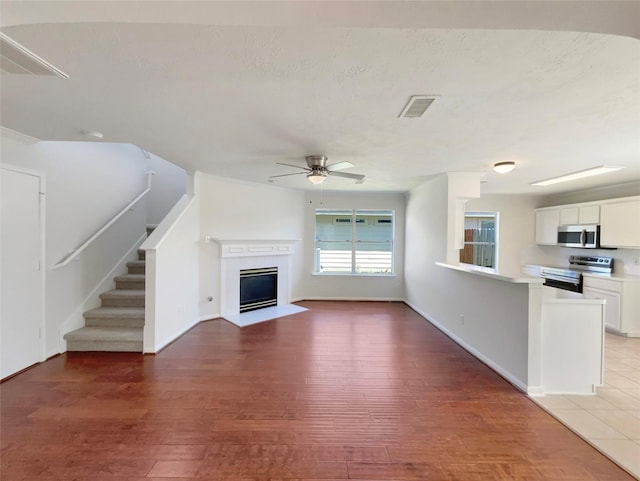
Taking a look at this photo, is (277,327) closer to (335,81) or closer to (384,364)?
(384,364)

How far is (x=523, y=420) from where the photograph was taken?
225cm

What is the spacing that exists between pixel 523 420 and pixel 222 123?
3556 millimetres

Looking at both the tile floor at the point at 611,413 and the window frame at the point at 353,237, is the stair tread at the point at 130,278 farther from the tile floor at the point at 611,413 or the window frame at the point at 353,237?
the tile floor at the point at 611,413

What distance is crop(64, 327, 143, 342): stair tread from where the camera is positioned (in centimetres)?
346

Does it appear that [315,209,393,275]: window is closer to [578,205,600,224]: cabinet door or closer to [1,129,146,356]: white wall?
[578,205,600,224]: cabinet door

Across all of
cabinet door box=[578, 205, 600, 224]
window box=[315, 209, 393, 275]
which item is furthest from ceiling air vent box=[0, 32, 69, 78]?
cabinet door box=[578, 205, 600, 224]

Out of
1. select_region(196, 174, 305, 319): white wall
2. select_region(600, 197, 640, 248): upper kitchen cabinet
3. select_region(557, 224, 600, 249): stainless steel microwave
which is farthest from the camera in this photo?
select_region(557, 224, 600, 249): stainless steel microwave

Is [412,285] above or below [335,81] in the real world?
below

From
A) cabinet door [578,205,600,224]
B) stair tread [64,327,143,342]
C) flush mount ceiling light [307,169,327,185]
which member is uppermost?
flush mount ceiling light [307,169,327,185]

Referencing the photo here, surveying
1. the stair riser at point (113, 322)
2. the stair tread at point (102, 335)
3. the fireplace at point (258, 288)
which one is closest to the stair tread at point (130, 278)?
the stair riser at point (113, 322)

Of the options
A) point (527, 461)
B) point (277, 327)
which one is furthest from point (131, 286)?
point (527, 461)

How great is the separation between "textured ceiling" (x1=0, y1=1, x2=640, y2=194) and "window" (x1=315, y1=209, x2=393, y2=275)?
3.29 meters

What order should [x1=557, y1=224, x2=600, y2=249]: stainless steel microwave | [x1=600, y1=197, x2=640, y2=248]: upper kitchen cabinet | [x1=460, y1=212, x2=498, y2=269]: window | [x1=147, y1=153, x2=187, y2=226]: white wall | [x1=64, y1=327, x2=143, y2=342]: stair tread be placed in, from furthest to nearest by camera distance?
[x1=460, y1=212, x2=498, y2=269]: window, [x1=147, y1=153, x2=187, y2=226]: white wall, [x1=557, y1=224, x2=600, y2=249]: stainless steel microwave, [x1=600, y1=197, x2=640, y2=248]: upper kitchen cabinet, [x1=64, y1=327, x2=143, y2=342]: stair tread

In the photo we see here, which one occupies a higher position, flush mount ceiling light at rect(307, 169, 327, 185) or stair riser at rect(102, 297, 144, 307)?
flush mount ceiling light at rect(307, 169, 327, 185)
